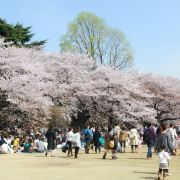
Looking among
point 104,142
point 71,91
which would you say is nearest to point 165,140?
point 104,142

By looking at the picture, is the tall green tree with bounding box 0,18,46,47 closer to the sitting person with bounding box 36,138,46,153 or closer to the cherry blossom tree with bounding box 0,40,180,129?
the cherry blossom tree with bounding box 0,40,180,129

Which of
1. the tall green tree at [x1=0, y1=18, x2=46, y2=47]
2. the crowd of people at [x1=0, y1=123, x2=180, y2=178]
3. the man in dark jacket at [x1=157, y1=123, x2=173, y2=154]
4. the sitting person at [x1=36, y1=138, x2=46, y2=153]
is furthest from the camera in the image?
the tall green tree at [x1=0, y1=18, x2=46, y2=47]

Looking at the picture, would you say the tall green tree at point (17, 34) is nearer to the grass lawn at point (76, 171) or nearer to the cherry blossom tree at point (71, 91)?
the cherry blossom tree at point (71, 91)

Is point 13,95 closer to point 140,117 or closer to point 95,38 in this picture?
point 140,117

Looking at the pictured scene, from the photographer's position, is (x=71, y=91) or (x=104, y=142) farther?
(x=71, y=91)

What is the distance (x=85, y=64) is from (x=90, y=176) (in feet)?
105

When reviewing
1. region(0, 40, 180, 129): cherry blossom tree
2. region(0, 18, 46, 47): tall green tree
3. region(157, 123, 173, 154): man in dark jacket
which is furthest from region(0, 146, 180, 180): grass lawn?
region(0, 18, 46, 47): tall green tree

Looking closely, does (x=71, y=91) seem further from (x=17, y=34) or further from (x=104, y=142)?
(x=104, y=142)

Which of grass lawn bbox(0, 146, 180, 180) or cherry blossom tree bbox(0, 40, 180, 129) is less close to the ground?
cherry blossom tree bbox(0, 40, 180, 129)

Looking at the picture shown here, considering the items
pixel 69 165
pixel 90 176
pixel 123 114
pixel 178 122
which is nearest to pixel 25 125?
pixel 123 114

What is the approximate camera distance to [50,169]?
15148mm

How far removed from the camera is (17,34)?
137ft

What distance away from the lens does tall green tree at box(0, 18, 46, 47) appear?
134 feet

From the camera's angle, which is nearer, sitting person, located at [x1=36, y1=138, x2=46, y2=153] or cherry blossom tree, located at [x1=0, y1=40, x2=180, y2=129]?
sitting person, located at [x1=36, y1=138, x2=46, y2=153]
